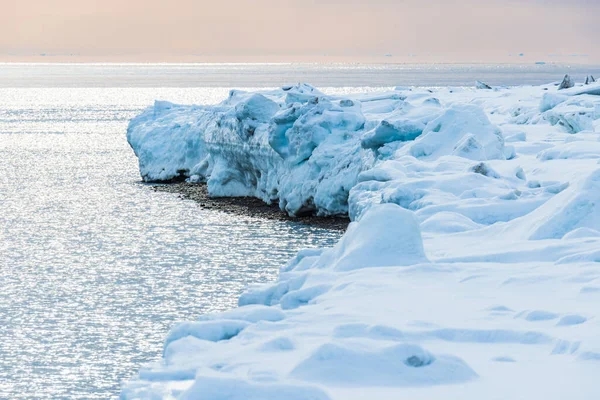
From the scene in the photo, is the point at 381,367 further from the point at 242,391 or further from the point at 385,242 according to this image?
the point at 385,242

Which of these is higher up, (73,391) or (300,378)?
(300,378)

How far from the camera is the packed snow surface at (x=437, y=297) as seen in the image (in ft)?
22.4

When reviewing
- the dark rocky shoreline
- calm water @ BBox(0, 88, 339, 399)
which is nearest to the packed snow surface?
the dark rocky shoreline

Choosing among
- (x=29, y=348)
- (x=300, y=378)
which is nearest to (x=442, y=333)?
(x=300, y=378)

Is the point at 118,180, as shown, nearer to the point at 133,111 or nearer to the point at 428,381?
the point at 428,381

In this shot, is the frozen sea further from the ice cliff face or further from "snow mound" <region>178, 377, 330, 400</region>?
"snow mound" <region>178, 377, 330, 400</region>

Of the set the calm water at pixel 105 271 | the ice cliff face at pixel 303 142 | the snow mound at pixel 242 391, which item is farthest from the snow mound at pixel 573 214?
the ice cliff face at pixel 303 142

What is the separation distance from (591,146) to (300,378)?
14.7 metres

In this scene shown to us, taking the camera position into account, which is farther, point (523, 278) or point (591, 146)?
point (591, 146)

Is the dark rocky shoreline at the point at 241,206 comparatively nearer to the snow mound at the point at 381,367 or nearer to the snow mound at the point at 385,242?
the snow mound at the point at 385,242

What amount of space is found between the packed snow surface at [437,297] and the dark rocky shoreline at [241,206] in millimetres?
2972

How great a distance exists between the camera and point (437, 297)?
9.20m

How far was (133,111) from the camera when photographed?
102062 mm

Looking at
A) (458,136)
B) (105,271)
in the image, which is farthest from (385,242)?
(458,136)
